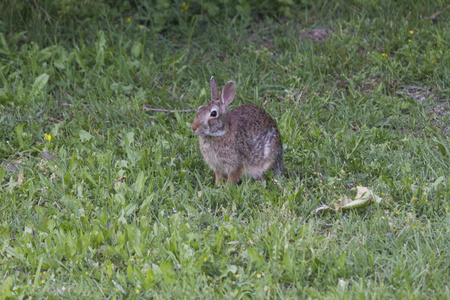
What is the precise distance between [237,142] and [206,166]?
0.45 metres

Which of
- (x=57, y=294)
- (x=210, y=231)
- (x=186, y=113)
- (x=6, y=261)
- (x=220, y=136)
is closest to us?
(x=57, y=294)

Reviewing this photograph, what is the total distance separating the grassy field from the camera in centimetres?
385

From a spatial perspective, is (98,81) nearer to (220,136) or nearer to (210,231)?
(220,136)

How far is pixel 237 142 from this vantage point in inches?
200

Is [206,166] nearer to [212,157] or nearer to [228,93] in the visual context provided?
[212,157]

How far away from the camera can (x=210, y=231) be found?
4371 millimetres

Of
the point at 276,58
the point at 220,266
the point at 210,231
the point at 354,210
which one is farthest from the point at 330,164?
the point at 276,58

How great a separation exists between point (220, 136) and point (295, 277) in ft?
5.40

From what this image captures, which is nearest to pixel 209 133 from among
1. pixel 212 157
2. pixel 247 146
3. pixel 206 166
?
pixel 212 157

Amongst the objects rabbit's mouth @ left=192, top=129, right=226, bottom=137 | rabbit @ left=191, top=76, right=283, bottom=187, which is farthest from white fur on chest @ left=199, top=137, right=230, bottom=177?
rabbit's mouth @ left=192, top=129, right=226, bottom=137

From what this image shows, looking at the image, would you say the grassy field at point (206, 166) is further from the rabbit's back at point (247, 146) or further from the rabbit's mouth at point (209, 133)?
the rabbit's mouth at point (209, 133)

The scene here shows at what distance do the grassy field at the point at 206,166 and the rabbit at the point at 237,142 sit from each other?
0.18m

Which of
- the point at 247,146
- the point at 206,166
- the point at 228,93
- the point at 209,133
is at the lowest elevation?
the point at 206,166

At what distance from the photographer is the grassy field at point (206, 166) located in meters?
3.85
